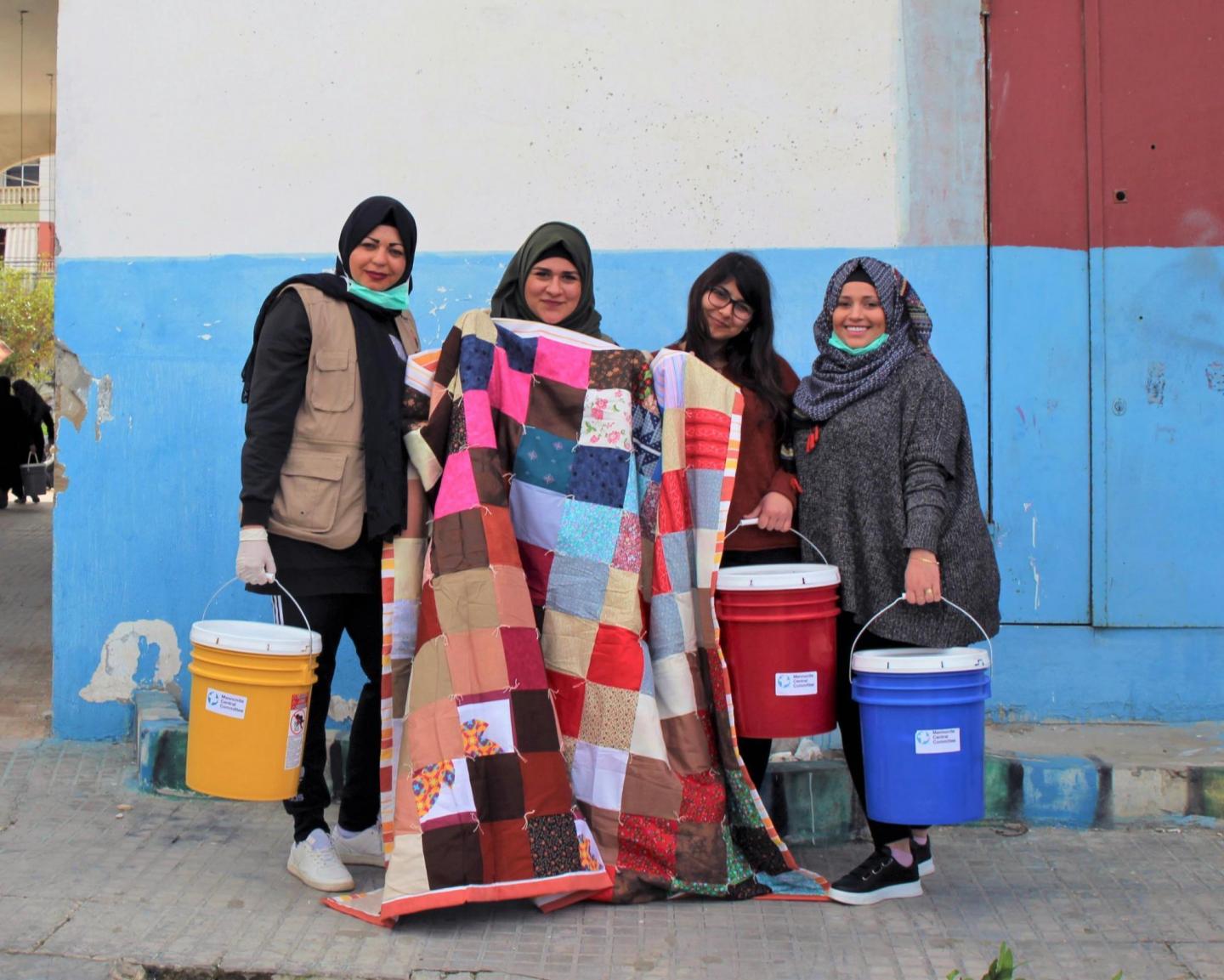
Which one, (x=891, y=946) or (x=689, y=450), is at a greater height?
(x=689, y=450)

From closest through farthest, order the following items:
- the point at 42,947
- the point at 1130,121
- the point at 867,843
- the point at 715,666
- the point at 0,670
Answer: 1. the point at 42,947
2. the point at 715,666
3. the point at 867,843
4. the point at 1130,121
5. the point at 0,670

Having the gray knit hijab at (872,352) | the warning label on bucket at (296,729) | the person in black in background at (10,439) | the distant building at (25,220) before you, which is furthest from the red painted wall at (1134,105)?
the distant building at (25,220)

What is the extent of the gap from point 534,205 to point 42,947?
2976mm

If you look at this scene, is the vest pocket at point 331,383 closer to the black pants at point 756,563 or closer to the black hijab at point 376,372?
the black hijab at point 376,372

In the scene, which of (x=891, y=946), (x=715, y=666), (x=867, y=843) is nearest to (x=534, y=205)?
(x=715, y=666)

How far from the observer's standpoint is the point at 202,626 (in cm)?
332

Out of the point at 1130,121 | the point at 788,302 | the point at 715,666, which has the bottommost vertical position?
the point at 715,666

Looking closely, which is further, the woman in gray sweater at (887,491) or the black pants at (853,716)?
the black pants at (853,716)

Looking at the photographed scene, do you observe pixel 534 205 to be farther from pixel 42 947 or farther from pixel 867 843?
pixel 42 947

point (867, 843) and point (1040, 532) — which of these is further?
point (1040, 532)

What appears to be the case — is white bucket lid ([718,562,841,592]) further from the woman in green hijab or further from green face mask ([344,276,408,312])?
green face mask ([344,276,408,312])

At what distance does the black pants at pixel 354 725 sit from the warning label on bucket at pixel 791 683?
1.10m

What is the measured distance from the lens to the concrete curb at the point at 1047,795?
14.0 feet

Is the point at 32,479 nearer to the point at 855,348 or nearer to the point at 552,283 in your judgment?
the point at 552,283
